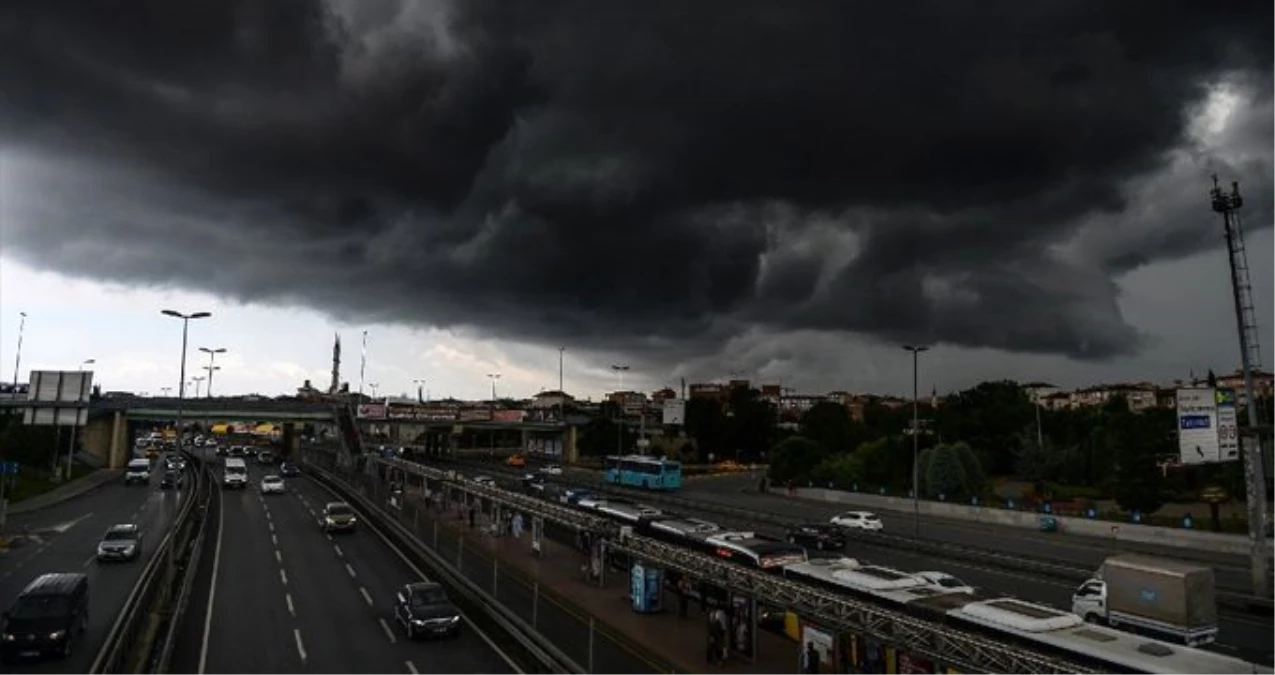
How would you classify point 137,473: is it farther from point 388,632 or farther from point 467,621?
point 388,632

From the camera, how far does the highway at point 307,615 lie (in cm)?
2528

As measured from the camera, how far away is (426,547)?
4447cm

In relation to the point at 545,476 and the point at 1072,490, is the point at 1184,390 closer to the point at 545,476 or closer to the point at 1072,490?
the point at 1072,490

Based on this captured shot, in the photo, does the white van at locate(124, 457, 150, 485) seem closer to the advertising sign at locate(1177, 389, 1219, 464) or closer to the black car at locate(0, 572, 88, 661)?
the black car at locate(0, 572, 88, 661)

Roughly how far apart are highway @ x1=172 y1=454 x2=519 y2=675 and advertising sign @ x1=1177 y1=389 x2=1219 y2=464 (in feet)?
117

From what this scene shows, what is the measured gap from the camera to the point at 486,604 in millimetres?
31344

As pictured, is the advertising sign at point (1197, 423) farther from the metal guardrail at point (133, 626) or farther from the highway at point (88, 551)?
the highway at point (88, 551)

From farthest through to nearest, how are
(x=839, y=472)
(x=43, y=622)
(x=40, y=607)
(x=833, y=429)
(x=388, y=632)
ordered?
(x=833, y=429)
(x=839, y=472)
(x=388, y=632)
(x=40, y=607)
(x=43, y=622)

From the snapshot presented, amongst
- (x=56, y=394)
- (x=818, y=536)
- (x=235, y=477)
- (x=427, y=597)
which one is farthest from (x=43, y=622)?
(x=235, y=477)

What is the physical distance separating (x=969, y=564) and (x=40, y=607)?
40.1 metres

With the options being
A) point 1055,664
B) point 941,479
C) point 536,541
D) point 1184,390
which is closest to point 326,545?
point 536,541

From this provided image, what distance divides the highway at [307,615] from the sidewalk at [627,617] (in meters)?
4.47

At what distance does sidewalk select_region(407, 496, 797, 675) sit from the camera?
24219 millimetres

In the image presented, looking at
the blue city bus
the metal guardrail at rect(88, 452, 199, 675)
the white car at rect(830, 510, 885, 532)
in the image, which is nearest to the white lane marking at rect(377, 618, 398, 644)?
the metal guardrail at rect(88, 452, 199, 675)
